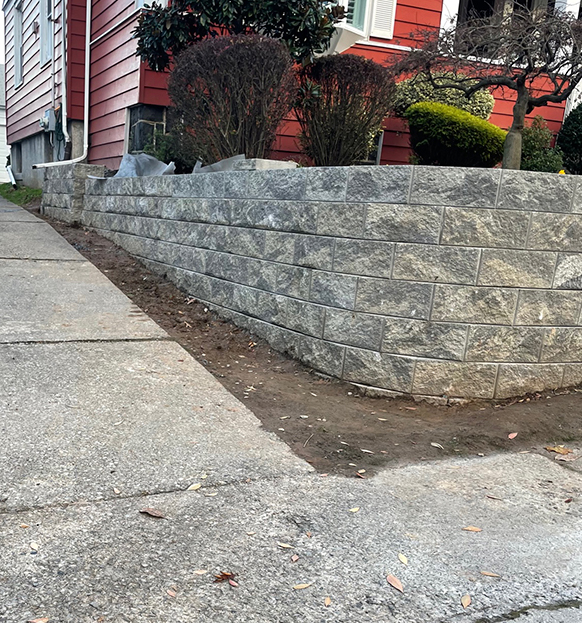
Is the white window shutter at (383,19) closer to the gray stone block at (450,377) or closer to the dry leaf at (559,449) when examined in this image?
the gray stone block at (450,377)

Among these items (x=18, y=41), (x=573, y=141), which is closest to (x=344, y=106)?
(x=573, y=141)

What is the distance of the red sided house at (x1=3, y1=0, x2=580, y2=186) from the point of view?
802cm

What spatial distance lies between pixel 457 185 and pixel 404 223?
39 centimetres

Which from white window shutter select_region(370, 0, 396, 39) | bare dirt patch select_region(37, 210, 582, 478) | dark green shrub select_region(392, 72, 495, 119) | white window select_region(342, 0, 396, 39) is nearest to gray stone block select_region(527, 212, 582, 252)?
bare dirt patch select_region(37, 210, 582, 478)

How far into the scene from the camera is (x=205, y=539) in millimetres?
2168

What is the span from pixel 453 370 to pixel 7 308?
11.6 ft

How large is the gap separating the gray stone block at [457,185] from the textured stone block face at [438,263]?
0.29 metres

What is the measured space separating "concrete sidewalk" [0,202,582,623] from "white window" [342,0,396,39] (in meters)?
6.71

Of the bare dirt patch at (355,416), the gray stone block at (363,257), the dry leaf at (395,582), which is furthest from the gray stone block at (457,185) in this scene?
the dry leaf at (395,582)

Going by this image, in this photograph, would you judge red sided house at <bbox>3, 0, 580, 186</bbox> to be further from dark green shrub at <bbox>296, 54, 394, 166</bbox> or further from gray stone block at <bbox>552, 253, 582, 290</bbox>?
gray stone block at <bbox>552, 253, 582, 290</bbox>

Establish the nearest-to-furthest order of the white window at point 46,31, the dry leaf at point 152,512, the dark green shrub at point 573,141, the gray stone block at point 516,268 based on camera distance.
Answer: the dry leaf at point 152,512
the gray stone block at point 516,268
the dark green shrub at point 573,141
the white window at point 46,31

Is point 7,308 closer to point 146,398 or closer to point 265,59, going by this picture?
point 146,398

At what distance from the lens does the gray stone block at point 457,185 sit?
141 inches

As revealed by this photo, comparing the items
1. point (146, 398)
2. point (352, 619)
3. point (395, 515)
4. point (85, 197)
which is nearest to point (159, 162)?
point (85, 197)
